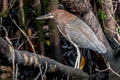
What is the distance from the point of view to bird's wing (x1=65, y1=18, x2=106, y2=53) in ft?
14.3

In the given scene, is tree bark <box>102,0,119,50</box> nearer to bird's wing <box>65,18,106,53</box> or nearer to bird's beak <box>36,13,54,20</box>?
bird's wing <box>65,18,106,53</box>

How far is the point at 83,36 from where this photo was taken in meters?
4.52

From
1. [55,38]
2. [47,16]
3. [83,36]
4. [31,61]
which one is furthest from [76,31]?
[31,61]

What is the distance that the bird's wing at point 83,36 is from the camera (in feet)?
14.3

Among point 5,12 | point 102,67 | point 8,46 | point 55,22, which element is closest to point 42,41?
point 55,22

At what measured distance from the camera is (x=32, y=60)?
10.7 feet

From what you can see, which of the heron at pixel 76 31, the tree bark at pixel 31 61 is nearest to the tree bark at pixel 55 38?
the heron at pixel 76 31

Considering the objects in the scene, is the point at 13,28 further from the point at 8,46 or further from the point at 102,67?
the point at 8,46

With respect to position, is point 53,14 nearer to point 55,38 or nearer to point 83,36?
point 55,38

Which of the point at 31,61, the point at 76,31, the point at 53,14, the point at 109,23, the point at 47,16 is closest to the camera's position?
the point at 31,61

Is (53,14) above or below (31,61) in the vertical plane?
above

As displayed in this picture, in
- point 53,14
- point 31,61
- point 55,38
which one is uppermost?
point 53,14

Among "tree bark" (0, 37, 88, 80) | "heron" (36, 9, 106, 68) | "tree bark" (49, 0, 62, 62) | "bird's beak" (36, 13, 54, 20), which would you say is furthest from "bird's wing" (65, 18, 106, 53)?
"tree bark" (0, 37, 88, 80)

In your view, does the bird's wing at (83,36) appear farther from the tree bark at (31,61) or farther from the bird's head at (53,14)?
the tree bark at (31,61)
